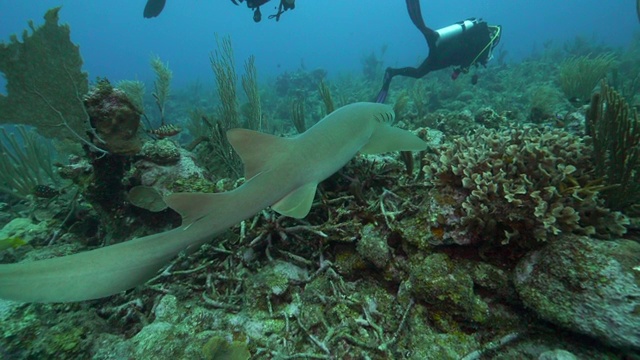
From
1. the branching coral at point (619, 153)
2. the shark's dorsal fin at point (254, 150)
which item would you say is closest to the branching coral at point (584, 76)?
the branching coral at point (619, 153)

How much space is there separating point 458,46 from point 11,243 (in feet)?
41.8

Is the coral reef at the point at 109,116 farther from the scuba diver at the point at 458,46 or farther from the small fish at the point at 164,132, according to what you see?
the scuba diver at the point at 458,46

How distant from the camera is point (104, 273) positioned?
7.35ft

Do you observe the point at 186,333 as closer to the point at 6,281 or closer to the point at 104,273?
the point at 104,273

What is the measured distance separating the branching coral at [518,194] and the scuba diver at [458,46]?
24.9ft

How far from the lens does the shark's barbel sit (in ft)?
6.97

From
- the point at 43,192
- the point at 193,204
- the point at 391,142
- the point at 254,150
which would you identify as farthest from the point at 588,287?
the point at 43,192

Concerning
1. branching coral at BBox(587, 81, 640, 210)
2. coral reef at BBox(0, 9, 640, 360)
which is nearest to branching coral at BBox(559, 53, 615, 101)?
coral reef at BBox(0, 9, 640, 360)

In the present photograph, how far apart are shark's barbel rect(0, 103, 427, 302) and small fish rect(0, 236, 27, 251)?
9.86 ft

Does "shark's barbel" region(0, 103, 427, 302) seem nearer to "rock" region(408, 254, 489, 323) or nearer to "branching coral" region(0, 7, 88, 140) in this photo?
"rock" region(408, 254, 489, 323)

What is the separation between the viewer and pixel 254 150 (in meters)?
2.94

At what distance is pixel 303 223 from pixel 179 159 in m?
2.51

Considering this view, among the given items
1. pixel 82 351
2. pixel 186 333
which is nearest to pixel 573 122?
pixel 186 333

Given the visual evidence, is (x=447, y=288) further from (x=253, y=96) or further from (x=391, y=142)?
(x=253, y=96)
